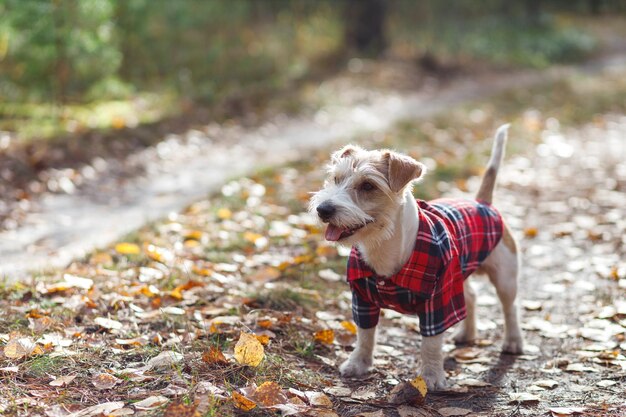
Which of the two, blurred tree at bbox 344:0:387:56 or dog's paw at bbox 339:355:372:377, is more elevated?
blurred tree at bbox 344:0:387:56

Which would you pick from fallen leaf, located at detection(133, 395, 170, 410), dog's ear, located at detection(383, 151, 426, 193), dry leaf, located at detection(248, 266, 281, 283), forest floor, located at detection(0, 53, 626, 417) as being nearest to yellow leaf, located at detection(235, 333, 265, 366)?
forest floor, located at detection(0, 53, 626, 417)

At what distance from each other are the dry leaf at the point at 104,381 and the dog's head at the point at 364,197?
4.59 ft

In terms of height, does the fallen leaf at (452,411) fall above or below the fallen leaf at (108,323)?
below

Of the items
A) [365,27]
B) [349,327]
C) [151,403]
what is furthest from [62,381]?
[365,27]

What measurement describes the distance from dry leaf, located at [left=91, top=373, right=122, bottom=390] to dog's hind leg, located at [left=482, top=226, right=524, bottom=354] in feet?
8.56

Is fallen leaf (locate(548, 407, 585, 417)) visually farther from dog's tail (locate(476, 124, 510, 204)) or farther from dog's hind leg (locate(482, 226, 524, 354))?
dog's tail (locate(476, 124, 510, 204))

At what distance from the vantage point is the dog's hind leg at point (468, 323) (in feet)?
16.8

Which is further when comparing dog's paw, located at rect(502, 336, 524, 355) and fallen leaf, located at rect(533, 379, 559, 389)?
dog's paw, located at rect(502, 336, 524, 355)

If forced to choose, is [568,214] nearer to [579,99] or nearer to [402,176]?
[402,176]

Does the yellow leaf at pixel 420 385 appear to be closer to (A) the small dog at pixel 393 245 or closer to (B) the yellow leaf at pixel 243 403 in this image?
(A) the small dog at pixel 393 245

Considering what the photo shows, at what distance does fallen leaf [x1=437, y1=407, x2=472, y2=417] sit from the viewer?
3865mm

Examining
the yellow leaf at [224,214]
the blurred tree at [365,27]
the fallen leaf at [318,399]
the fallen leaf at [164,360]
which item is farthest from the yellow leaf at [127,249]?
the blurred tree at [365,27]

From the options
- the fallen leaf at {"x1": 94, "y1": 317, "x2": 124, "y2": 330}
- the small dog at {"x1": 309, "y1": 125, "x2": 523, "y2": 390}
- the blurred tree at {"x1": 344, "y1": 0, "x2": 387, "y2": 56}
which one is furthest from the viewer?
the blurred tree at {"x1": 344, "y1": 0, "x2": 387, "y2": 56}

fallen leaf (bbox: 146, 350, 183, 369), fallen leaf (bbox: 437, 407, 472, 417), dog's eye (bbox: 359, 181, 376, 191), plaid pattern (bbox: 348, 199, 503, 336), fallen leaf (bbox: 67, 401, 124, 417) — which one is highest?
dog's eye (bbox: 359, 181, 376, 191)
